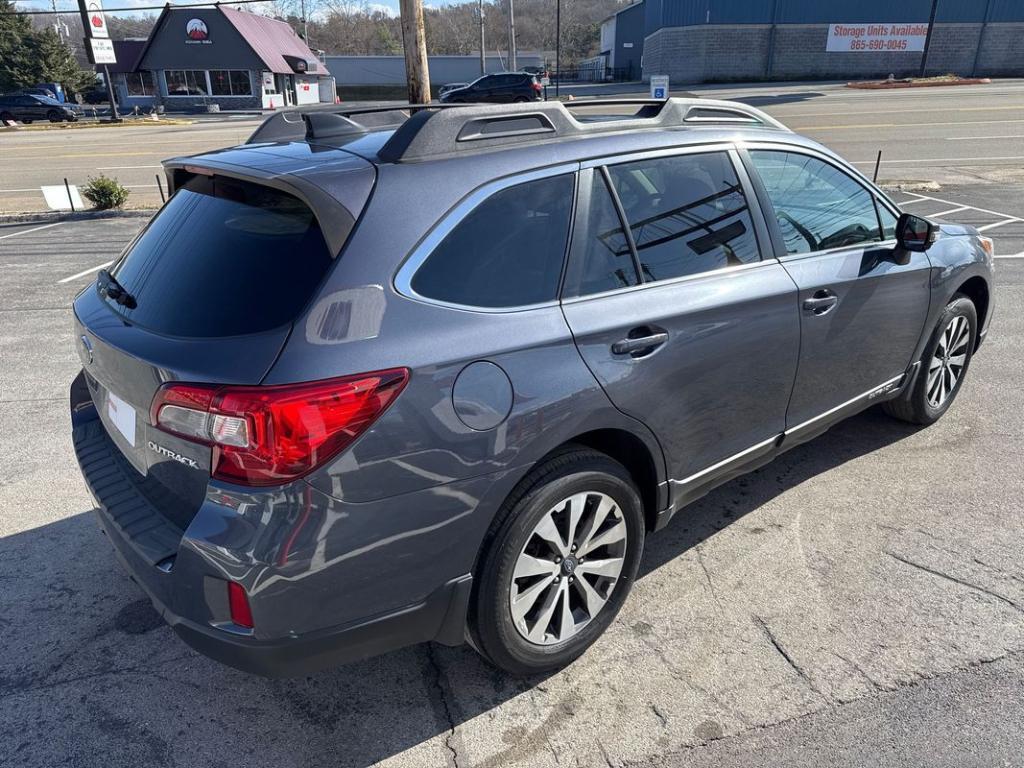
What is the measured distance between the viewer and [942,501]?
3.70m

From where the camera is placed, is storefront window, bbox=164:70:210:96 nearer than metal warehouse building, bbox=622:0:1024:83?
No

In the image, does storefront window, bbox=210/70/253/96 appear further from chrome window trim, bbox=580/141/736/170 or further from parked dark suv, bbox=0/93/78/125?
chrome window trim, bbox=580/141/736/170

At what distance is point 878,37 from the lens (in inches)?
1828

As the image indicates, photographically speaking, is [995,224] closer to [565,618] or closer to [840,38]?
[565,618]

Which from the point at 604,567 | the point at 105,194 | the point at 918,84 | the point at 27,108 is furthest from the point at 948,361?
the point at 27,108

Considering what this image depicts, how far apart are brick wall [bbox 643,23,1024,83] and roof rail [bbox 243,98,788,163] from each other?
49179 mm

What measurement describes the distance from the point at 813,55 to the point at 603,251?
52829mm

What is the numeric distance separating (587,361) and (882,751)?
1.54 metres

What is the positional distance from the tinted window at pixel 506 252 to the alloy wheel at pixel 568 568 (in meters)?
0.74

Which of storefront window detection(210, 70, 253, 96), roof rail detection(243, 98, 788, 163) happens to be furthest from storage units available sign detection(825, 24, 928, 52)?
roof rail detection(243, 98, 788, 163)

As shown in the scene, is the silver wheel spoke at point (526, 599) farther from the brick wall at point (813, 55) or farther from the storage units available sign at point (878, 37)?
the storage units available sign at point (878, 37)

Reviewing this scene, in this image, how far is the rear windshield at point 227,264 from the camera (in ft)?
6.89

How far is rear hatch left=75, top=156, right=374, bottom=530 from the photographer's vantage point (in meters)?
2.06

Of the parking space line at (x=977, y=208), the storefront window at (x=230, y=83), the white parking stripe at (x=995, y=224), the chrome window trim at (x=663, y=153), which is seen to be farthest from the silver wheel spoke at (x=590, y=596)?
the storefront window at (x=230, y=83)
